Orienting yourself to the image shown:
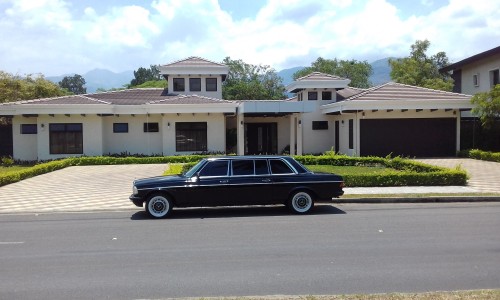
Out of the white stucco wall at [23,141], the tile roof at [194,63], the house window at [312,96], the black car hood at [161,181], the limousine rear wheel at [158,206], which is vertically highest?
the tile roof at [194,63]

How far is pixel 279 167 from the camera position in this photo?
12.6 meters

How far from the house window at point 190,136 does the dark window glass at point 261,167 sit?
17.6 meters

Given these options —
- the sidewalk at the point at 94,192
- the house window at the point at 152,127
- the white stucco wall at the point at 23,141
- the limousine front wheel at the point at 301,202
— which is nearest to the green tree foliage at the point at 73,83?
the white stucco wall at the point at 23,141

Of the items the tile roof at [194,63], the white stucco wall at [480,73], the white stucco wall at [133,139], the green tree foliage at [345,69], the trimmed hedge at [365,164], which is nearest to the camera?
the trimmed hedge at [365,164]

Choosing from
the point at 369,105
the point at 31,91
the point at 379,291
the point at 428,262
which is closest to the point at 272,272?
the point at 379,291

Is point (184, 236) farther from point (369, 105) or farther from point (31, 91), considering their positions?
point (31, 91)

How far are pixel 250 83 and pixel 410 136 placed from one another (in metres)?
36.7

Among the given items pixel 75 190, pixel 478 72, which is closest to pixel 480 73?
pixel 478 72

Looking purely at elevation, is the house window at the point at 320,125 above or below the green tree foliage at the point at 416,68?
below

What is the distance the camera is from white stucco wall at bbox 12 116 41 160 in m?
29.5

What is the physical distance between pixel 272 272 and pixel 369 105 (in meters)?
22.4

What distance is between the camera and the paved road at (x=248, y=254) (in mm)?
6270

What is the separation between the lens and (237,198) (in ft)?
40.1

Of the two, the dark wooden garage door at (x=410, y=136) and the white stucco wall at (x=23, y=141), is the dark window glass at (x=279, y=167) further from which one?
the white stucco wall at (x=23, y=141)
